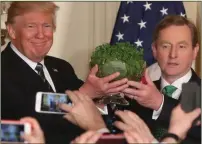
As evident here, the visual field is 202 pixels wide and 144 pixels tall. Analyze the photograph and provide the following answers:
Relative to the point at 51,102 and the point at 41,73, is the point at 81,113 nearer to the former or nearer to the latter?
the point at 51,102

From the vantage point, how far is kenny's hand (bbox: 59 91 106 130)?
1293 mm

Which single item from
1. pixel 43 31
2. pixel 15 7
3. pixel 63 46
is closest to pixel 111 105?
pixel 43 31

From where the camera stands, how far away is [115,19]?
244 centimetres

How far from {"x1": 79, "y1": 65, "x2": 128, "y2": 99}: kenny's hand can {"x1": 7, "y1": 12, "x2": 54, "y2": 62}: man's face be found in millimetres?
→ 232

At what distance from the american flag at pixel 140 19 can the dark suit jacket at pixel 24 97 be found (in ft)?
2.63

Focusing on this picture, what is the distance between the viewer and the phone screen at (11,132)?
1153 mm

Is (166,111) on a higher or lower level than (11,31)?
lower

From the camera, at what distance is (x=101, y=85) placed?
1461mm

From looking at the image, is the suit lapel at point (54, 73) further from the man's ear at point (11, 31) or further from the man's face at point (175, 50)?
the man's face at point (175, 50)

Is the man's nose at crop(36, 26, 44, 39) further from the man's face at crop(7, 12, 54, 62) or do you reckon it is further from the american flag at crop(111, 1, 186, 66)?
the american flag at crop(111, 1, 186, 66)

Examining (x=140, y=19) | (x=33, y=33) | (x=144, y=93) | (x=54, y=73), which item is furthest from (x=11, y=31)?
(x=140, y=19)

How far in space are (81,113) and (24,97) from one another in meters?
0.26

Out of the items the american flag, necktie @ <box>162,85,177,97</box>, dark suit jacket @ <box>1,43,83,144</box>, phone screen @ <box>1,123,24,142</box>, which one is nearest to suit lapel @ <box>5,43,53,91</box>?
→ dark suit jacket @ <box>1,43,83,144</box>

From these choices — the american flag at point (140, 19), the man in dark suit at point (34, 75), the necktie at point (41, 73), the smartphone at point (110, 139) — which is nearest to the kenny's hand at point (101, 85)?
the man in dark suit at point (34, 75)
